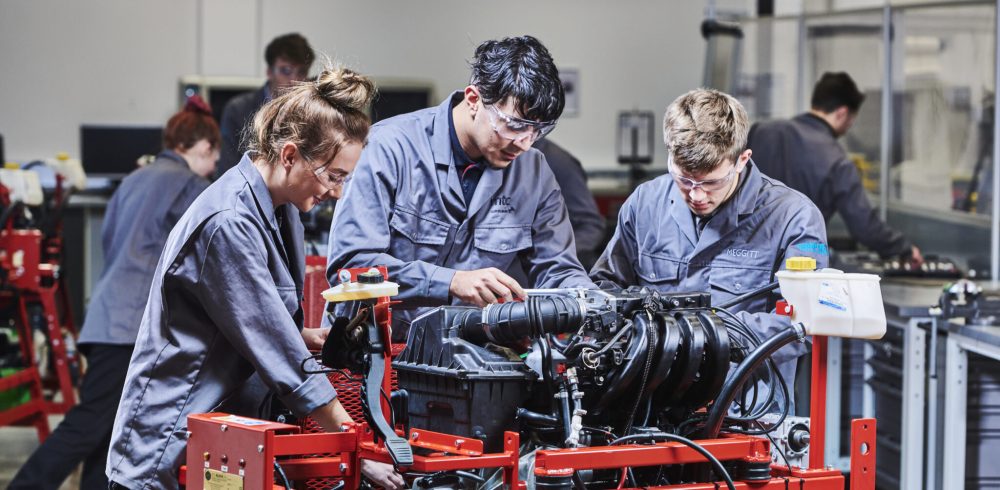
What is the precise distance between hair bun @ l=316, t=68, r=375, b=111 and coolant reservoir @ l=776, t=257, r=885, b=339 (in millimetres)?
750

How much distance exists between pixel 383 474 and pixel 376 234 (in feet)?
1.81

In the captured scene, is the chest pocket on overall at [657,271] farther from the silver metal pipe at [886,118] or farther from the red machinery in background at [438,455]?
the silver metal pipe at [886,118]

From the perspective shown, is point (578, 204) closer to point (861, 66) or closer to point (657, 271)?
point (657, 271)

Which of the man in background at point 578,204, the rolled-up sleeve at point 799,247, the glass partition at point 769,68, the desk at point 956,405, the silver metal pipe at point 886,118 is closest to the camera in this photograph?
the rolled-up sleeve at point 799,247

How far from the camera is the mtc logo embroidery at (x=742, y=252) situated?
2.39 m

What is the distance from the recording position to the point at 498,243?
8.01 feet

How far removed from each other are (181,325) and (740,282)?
1.11 meters

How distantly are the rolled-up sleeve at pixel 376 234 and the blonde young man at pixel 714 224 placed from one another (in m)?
0.40

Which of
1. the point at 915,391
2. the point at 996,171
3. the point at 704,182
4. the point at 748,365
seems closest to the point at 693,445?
the point at 748,365

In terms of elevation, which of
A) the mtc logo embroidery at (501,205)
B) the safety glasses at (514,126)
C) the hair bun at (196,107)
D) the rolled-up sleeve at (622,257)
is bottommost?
the rolled-up sleeve at (622,257)

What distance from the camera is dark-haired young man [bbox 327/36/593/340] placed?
2.22 meters

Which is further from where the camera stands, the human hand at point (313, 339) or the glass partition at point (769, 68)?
the glass partition at point (769, 68)

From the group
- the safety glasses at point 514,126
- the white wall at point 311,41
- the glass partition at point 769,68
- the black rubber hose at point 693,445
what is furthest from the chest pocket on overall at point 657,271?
the white wall at point 311,41

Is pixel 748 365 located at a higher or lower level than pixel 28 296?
higher
